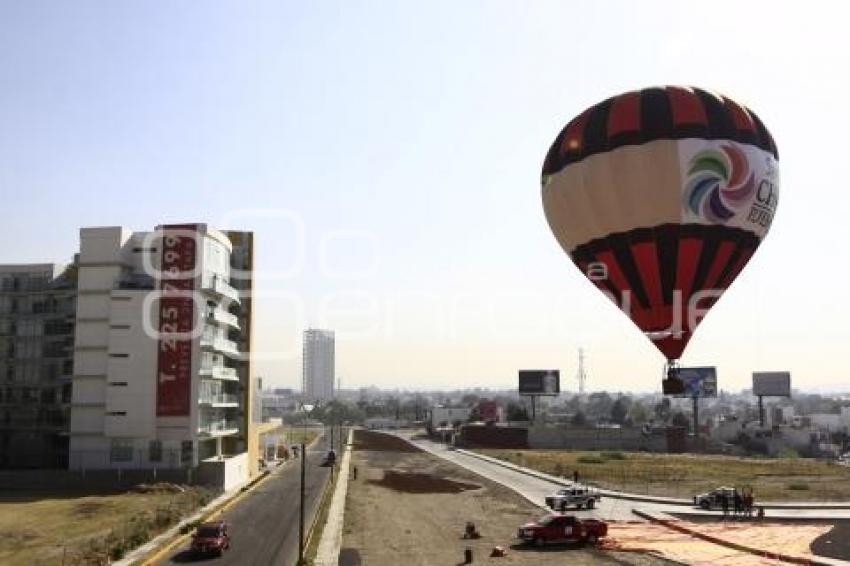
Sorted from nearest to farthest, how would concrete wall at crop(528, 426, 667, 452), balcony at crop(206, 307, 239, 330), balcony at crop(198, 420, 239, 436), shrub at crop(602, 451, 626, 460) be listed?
balcony at crop(198, 420, 239, 436), balcony at crop(206, 307, 239, 330), shrub at crop(602, 451, 626, 460), concrete wall at crop(528, 426, 667, 452)

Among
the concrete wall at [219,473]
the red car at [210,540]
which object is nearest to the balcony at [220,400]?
the concrete wall at [219,473]

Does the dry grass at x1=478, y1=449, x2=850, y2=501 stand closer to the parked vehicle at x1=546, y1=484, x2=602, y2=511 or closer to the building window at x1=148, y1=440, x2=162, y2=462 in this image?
the parked vehicle at x1=546, y1=484, x2=602, y2=511

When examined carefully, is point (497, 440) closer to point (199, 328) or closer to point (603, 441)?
point (603, 441)

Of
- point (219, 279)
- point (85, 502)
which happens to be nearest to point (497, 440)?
point (219, 279)

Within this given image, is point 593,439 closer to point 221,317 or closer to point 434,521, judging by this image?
point 221,317

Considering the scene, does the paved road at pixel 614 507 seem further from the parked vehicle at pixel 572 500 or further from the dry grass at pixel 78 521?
the dry grass at pixel 78 521

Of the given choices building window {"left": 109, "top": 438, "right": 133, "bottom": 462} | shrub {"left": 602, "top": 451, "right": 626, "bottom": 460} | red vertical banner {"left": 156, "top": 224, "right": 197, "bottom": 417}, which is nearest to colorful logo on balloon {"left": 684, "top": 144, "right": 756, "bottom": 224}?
red vertical banner {"left": 156, "top": 224, "right": 197, "bottom": 417}

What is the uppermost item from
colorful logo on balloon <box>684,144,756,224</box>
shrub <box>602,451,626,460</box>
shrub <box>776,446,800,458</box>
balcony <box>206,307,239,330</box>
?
colorful logo on balloon <box>684,144,756,224</box>
